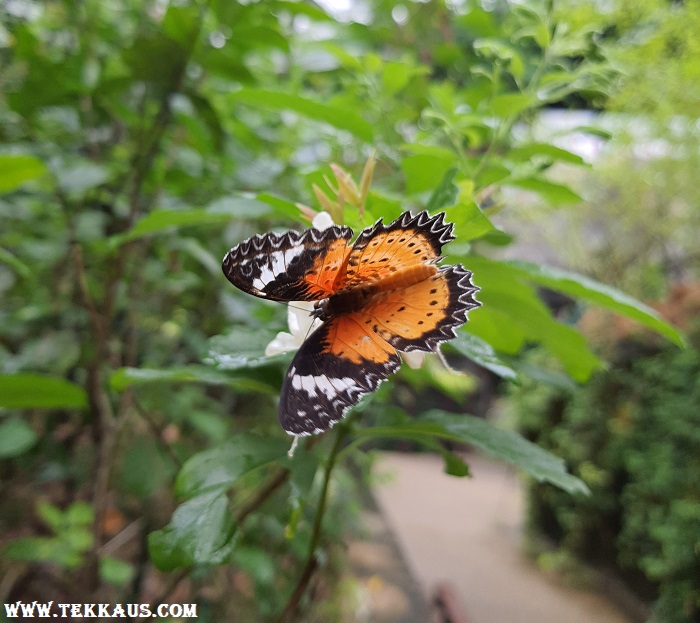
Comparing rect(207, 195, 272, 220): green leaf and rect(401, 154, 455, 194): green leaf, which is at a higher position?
rect(401, 154, 455, 194): green leaf

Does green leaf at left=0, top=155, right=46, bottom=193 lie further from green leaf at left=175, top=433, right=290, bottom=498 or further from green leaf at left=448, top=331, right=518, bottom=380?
green leaf at left=448, top=331, right=518, bottom=380

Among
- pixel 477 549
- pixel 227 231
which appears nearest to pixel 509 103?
pixel 227 231

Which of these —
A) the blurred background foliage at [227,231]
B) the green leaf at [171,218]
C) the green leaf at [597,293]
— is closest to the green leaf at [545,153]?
the blurred background foliage at [227,231]

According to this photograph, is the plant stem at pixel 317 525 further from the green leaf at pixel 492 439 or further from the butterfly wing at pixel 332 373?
the butterfly wing at pixel 332 373

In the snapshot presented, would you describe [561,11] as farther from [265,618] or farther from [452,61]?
[265,618]

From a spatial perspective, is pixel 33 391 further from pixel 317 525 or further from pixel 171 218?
pixel 317 525

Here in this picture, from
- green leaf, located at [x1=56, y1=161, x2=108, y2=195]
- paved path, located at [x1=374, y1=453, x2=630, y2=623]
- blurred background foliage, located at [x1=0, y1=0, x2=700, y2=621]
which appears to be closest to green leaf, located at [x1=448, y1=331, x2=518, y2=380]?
blurred background foliage, located at [x1=0, y1=0, x2=700, y2=621]
